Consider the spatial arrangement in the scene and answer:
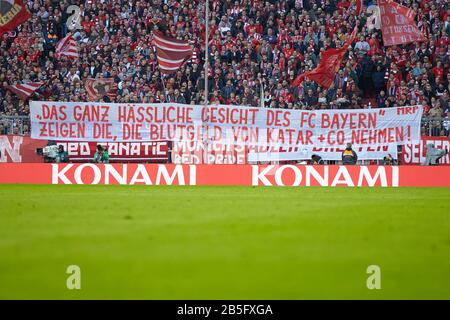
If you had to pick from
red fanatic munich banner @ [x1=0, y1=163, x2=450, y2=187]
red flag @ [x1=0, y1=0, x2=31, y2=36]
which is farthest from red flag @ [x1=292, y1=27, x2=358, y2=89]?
red flag @ [x1=0, y1=0, x2=31, y2=36]

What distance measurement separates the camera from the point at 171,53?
29297mm

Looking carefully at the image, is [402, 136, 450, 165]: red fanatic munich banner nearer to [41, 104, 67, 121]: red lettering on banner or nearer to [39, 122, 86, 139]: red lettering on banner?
[39, 122, 86, 139]: red lettering on banner

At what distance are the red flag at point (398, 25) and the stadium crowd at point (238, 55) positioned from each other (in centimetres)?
82

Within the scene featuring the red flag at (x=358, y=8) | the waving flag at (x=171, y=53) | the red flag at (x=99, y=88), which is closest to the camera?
the waving flag at (x=171, y=53)

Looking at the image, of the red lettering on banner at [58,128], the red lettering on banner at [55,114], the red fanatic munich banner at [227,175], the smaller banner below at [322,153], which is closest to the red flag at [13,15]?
the red lettering on banner at [55,114]

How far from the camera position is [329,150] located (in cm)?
2709

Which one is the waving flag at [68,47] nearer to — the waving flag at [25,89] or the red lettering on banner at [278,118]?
the waving flag at [25,89]

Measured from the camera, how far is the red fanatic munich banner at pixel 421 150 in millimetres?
26359

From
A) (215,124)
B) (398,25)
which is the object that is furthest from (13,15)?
(398,25)

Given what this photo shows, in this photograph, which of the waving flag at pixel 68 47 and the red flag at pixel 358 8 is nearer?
the red flag at pixel 358 8
